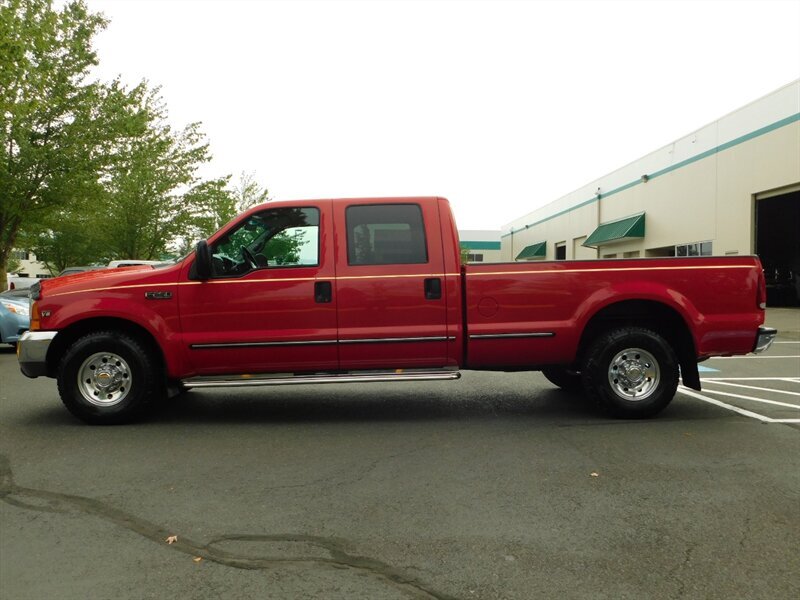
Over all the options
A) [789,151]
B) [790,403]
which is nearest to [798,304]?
[789,151]

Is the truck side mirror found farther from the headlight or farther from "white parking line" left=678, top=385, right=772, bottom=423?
the headlight

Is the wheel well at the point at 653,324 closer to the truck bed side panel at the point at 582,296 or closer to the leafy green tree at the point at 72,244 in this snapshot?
the truck bed side panel at the point at 582,296

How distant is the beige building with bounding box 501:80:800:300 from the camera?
20266mm

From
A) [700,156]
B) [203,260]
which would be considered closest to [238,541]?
[203,260]

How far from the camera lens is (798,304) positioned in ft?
82.7

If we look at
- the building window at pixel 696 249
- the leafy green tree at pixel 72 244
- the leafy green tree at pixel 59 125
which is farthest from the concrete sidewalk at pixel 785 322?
the leafy green tree at pixel 72 244

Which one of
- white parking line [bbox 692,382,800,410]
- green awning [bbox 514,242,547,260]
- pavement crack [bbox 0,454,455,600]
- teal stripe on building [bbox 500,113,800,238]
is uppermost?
teal stripe on building [bbox 500,113,800,238]

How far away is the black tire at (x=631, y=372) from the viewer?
6.09 m

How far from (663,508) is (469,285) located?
275 centimetres

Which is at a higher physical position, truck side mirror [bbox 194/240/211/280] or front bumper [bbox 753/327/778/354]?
truck side mirror [bbox 194/240/211/280]

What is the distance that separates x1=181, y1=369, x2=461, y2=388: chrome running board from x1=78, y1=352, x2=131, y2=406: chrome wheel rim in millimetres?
549

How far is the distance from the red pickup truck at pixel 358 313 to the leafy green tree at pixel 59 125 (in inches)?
573

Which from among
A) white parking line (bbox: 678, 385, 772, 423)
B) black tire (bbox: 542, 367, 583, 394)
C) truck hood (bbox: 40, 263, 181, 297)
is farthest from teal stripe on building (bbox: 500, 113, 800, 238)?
truck hood (bbox: 40, 263, 181, 297)

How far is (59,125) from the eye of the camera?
19.8 m
